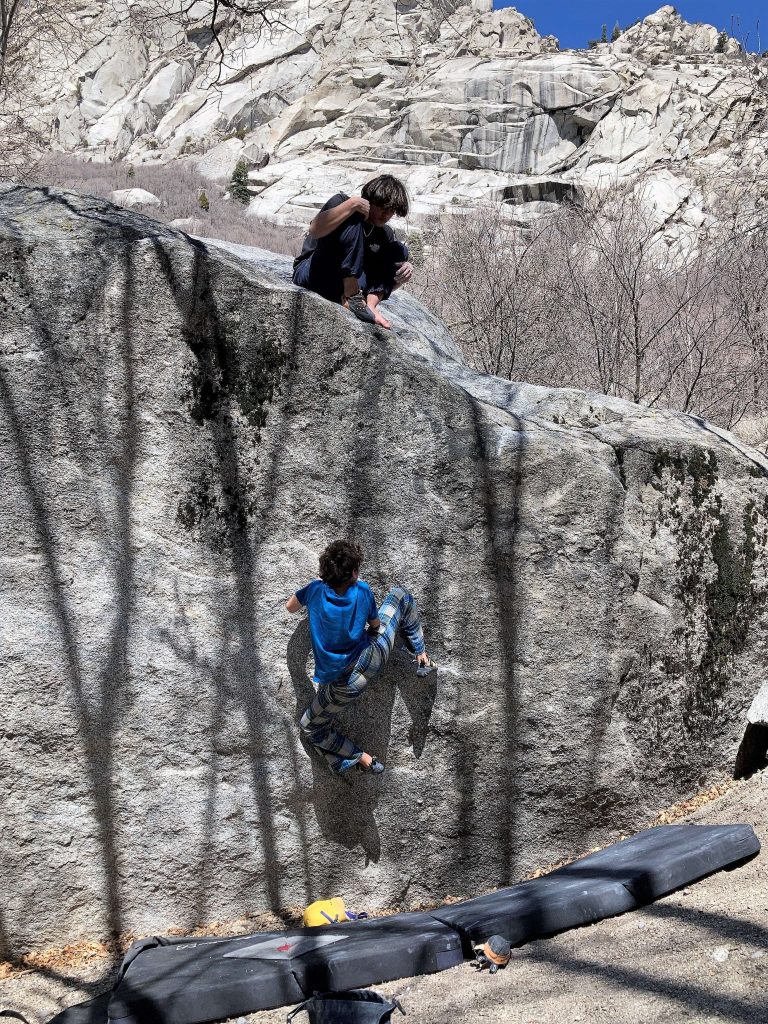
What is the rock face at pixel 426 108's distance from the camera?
52594 mm

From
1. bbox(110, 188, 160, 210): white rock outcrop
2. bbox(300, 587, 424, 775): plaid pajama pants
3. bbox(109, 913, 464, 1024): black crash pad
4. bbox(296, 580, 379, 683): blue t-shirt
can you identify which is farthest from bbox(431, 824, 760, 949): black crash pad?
bbox(110, 188, 160, 210): white rock outcrop

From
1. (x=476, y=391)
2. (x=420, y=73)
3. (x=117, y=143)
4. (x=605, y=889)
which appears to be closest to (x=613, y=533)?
(x=476, y=391)

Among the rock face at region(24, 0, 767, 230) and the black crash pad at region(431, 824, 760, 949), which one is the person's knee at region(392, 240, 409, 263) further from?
the rock face at region(24, 0, 767, 230)

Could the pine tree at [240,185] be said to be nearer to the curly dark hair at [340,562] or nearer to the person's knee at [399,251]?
the person's knee at [399,251]

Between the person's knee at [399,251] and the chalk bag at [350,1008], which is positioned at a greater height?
the person's knee at [399,251]

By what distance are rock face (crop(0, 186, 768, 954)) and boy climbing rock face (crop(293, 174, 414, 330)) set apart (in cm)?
37

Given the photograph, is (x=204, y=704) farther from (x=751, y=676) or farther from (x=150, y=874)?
(x=751, y=676)

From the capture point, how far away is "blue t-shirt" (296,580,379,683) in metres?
3.90

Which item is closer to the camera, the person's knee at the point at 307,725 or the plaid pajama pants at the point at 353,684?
the plaid pajama pants at the point at 353,684

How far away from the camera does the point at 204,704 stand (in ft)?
13.3

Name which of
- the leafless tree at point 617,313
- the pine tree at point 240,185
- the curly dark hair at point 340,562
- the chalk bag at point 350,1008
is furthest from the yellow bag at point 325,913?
the pine tree at point 240,185

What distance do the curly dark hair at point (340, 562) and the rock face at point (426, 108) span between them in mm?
43317

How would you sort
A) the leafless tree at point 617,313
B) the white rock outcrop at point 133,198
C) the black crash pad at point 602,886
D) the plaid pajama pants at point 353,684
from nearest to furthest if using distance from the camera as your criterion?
the black crash pad at point 602,886 < the plaid pajama pants at point 353,684 < the leafless tree at point 617,313 < the white rock outcrop at point 133,198

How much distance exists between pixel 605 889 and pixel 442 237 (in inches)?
570
